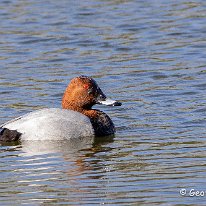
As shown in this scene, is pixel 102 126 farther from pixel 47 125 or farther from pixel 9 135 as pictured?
pixel 9 135

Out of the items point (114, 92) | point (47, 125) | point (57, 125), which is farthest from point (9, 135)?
point (114, 92)

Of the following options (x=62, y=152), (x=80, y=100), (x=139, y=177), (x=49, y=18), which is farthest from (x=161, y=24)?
(x=139, y=177)

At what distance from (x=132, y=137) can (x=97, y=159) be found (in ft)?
4.06

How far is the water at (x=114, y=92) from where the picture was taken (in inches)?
372

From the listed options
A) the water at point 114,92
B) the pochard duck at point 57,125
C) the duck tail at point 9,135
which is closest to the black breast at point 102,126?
the pochard duck at point 57,125

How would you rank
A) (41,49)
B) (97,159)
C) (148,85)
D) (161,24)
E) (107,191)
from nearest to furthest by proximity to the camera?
(107,191) → (97,159) → (148,85) → (41,49) → (161,24)

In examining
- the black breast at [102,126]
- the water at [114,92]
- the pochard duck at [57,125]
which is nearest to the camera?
the water at [114,92]

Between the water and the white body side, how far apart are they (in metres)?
0.15

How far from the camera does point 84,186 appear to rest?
9500mm

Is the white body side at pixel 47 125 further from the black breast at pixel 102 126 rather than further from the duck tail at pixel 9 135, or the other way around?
the black breast at pixel 102 126

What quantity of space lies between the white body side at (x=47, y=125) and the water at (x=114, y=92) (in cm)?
15

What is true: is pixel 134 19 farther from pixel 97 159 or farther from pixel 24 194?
pixel 24 194

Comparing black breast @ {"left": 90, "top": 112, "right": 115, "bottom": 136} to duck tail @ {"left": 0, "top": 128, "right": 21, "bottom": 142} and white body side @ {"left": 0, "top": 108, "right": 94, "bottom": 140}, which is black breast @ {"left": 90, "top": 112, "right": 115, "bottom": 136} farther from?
duck tail @ {"left": 0, "top": 128, "right": 21, "bottom": 142}

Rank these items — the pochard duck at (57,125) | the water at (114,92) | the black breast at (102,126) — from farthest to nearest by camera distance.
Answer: the black breast at (102,126) < the pochard duck at (57,125) < the water at (114,92)
